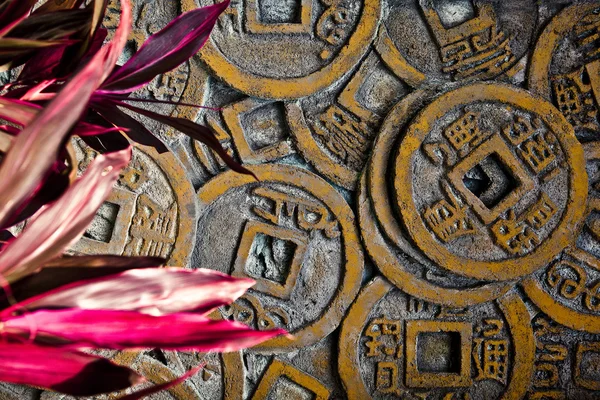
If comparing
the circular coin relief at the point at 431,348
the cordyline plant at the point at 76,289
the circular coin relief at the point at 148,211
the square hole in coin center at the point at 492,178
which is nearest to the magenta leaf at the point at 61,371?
the cordyline plant at the point at 76,289

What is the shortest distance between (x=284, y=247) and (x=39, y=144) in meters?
1.27

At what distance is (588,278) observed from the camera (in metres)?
1.67

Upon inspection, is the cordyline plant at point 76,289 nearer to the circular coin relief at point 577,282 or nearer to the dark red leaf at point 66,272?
the dark red leaf at point 66,272

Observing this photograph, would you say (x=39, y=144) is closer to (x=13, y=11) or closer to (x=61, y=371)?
(x=61, y=371)

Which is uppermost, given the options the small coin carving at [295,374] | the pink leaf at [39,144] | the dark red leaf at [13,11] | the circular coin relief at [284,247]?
the dark red leaf at [13,11]

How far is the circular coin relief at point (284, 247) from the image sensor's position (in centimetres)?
157

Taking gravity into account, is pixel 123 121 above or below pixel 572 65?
below

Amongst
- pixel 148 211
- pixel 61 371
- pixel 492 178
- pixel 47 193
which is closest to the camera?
pixel 61 371

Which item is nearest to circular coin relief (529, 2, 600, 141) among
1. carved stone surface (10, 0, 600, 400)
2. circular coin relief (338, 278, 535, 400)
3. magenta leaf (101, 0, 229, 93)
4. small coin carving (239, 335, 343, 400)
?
carved stone surface (10, 0, 600, 400)

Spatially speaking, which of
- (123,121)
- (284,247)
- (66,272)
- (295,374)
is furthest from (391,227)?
(66,272)

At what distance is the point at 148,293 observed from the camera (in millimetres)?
390

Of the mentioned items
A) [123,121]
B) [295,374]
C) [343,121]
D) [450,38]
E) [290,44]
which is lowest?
[295,374]

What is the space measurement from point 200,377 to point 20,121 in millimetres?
1231

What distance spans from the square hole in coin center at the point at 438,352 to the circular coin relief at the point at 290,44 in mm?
701
